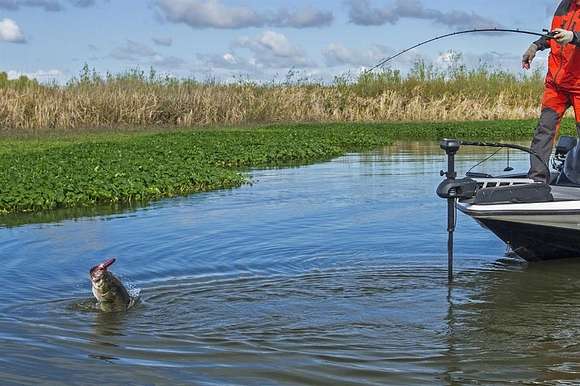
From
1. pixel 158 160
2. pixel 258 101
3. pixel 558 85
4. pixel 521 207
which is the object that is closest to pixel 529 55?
pixel 558 85

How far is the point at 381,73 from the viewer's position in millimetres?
40562

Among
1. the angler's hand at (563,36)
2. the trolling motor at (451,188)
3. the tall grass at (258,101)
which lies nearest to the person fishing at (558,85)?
the angler's hand at (563,36)

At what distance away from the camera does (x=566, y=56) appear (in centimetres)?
823

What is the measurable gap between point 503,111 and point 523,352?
3374cm

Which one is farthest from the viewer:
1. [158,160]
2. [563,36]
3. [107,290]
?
[158,160]

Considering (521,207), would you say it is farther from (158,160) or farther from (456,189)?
(158,160)

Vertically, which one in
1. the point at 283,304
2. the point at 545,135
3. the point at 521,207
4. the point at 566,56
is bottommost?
the point at 283,304

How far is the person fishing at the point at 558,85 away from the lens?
8.21 metres

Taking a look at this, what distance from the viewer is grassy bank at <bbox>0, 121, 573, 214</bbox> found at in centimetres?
1284

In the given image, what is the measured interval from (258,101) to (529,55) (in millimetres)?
28218

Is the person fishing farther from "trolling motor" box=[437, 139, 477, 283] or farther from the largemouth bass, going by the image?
the largemouth bass

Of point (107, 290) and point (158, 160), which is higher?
point (158, 160)

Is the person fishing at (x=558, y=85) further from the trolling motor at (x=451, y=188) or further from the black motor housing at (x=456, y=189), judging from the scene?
the black motor housing at (x=456, y=189)

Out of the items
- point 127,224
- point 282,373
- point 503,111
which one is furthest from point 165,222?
point 503,111
